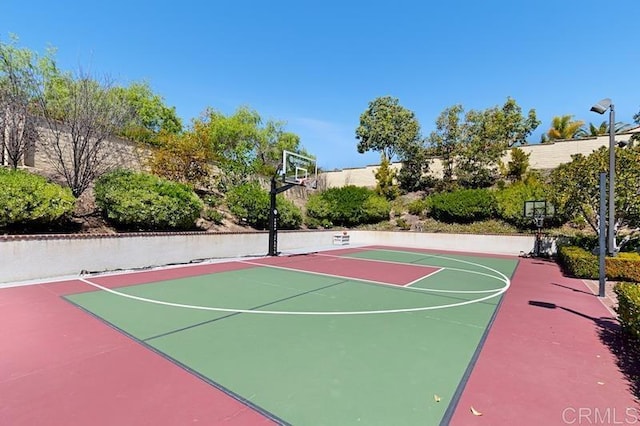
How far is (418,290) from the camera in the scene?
6.74 metres

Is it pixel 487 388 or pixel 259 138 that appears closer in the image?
pixel 487 388

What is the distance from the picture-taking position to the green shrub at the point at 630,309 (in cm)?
352

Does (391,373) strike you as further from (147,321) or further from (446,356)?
(147,321)

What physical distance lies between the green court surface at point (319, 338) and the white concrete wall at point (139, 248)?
2.31 metres

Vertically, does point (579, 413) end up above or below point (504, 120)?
below

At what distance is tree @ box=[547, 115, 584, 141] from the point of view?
24255 millimetres

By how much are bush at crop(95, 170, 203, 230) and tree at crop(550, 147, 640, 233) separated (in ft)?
42.0

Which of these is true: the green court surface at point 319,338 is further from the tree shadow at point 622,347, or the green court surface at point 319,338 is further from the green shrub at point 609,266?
the green shrub at point 609,266

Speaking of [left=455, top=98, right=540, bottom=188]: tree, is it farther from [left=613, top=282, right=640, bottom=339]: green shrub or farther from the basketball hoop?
[left=613, top=282, right=640, bottom=339]: green shrub

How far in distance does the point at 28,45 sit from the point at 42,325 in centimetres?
1542

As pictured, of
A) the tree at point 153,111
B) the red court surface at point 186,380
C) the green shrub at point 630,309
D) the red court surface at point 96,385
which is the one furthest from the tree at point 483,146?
the tree at point 153,111

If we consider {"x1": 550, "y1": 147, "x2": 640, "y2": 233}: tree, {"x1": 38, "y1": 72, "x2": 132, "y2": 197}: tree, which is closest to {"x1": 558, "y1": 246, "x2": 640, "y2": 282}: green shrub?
{"x1": 550, "y1": 147, "x2": 640, "y2": 233}: tree

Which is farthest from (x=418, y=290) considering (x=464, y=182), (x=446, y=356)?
(x=464, y=182)

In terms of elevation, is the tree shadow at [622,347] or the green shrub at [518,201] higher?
the green shrub at [518,201]
